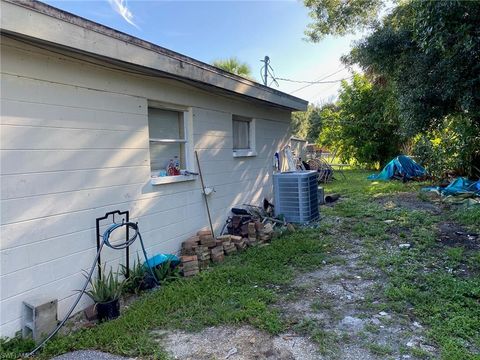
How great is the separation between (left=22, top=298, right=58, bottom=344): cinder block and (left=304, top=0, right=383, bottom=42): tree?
11301 mm

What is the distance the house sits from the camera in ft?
7.97

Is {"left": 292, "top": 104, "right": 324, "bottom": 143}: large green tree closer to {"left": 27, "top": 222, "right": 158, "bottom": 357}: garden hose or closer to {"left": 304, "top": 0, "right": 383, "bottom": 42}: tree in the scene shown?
{"left": 304, "top": 0, "right": 383, "bottom": 42}: tree

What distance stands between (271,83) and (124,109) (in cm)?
1100

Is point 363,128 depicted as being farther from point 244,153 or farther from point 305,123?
point 305,123

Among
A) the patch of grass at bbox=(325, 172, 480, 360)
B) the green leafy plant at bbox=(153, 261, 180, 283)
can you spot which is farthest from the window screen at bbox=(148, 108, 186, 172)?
the patch of grass at bbox=(325, 172, 480, 360)

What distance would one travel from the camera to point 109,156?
3223 millimetres

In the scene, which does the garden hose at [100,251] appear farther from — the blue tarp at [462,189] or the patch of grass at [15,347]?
the blue tarp at [462,189]

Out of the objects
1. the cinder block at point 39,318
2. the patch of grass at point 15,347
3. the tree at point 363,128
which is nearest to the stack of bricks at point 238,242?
the cinder block at point 39,318

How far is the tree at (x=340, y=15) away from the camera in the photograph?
415 inches

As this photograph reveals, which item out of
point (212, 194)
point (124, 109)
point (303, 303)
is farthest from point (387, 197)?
point (124, 109)

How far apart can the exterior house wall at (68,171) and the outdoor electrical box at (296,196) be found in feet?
6.83

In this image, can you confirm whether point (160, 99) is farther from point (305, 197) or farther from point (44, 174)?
point (305, 197)

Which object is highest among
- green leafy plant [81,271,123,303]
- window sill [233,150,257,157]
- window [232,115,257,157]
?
window [232,115,257,157]

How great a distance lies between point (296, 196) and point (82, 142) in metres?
3.77
